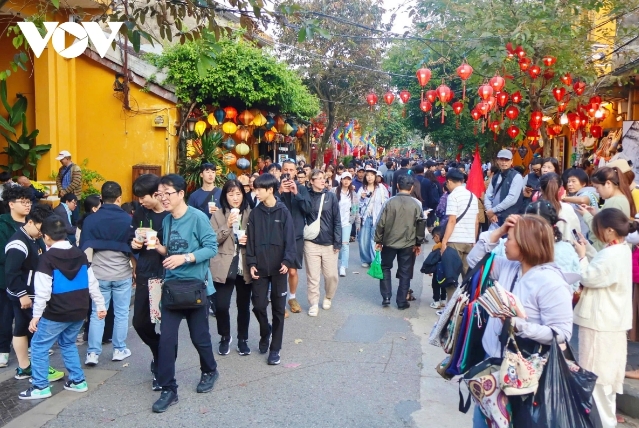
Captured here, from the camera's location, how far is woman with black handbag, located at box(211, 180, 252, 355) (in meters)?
6.20

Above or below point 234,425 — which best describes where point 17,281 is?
above

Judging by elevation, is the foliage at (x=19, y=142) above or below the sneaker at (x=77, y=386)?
above

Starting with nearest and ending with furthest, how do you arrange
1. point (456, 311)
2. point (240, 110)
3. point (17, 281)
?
point (456, 311) < point (17, 281) < point (240, 110)

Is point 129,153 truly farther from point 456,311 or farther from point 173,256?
point 456,311

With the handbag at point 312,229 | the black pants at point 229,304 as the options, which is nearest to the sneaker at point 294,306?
the handbag at point 312,229

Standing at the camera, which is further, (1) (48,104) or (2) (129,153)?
(2) (129,153)

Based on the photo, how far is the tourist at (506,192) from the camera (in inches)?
379

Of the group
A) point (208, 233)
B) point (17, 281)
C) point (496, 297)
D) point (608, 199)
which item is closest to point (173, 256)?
point (208, 233)

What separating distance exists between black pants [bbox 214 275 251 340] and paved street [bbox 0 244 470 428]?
297 mm

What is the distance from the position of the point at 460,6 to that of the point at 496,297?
33.0 feet

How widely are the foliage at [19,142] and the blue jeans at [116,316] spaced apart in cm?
655

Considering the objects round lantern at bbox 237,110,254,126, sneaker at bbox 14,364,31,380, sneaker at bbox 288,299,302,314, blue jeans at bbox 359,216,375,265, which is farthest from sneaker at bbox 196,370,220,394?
round lantern at bbox 237,110,254,126

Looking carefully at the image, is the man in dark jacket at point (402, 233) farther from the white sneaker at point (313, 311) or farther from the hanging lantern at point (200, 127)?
Answer: the hanging lantern at point (200, 127)

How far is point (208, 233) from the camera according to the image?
16.9 ft
